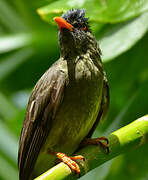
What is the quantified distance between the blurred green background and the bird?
0.16 meters

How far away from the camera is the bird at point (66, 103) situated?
10.3 feet

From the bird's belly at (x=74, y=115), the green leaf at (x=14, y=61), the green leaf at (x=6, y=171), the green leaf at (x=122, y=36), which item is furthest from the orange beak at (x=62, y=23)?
the green leaf at (x=6, y=171)

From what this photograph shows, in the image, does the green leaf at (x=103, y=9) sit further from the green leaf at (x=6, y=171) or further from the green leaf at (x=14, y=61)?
the green leaf at (x=6, y=171)

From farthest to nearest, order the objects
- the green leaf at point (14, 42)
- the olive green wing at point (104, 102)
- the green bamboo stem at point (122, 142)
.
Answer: the green leaf at point (14, 42) < the olive green wing at point (104, 102) < the green bamboo stem at point (122, 142)

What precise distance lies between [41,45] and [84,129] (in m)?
1.49

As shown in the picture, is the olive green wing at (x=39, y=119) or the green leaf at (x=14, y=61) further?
the green leaf at (x=14, y=61)

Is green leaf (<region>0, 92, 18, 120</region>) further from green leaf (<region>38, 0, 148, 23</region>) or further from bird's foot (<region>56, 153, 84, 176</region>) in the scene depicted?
green leaf (<region>38, 0, 148, 23</region>)

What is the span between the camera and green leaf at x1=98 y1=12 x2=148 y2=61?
307 centimetres

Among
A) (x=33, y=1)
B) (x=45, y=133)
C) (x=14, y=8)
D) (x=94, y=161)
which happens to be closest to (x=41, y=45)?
(x=33, y=1)

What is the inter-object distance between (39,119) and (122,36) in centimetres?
87

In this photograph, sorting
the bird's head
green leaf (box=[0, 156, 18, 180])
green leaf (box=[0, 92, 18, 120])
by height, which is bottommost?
green leaf (box=[0, 156, 18, 180])

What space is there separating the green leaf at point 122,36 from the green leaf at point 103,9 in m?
0.19

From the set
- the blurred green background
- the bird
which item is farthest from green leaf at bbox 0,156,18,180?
the bird

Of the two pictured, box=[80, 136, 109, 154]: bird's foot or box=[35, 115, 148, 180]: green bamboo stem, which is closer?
box=[35, 115, 148, 180]: green bamboo stem
